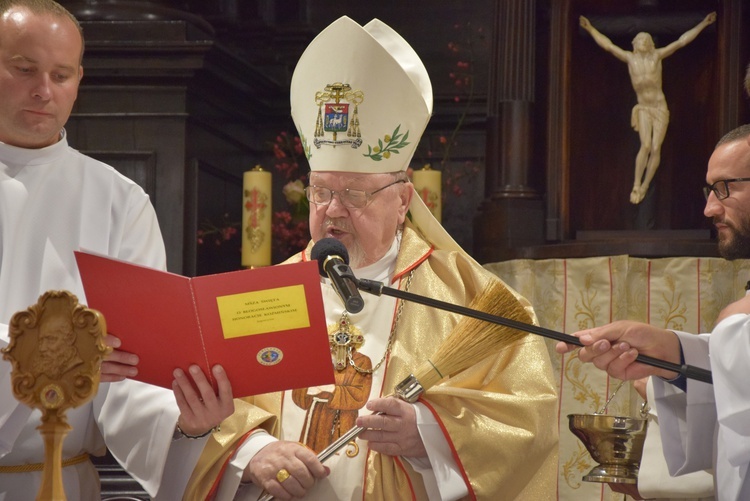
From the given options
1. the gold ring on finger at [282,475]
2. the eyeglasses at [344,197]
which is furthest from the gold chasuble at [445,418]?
the eyeglasses at [344,197]

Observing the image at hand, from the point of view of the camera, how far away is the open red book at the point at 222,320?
2.97 m

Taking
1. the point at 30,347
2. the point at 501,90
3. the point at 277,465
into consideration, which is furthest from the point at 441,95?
the point at 30,347

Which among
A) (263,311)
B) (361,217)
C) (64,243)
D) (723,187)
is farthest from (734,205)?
(64,243)

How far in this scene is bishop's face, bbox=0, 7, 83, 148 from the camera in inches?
130

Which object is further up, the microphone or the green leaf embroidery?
the green leaf embroidery

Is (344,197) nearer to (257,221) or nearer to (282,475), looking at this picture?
(282,475)

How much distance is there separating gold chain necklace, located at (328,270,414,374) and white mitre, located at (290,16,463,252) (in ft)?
1.44

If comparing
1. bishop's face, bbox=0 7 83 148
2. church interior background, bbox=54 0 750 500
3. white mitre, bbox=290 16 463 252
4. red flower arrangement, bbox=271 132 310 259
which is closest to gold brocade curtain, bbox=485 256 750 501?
church interior background, bbox=54 0 750 500

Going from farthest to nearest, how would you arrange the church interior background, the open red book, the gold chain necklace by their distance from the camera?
the church interior background < the gold chain necklace < the open red book

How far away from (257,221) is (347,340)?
1.95 meters

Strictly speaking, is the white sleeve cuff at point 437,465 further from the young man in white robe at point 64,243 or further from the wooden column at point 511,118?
the wooden column at point 511,118

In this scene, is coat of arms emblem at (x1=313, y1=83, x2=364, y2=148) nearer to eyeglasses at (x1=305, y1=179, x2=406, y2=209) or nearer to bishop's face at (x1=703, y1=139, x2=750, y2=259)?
eyeglasses at (x1=305, y1=179, x2=406, y2=209)

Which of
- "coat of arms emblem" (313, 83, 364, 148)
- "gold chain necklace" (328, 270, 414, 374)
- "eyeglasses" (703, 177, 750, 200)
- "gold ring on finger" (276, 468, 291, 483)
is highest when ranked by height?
"coat of arms emblem" (313, 83, 364, 148)

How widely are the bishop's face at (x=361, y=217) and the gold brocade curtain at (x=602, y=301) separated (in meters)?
1.57
